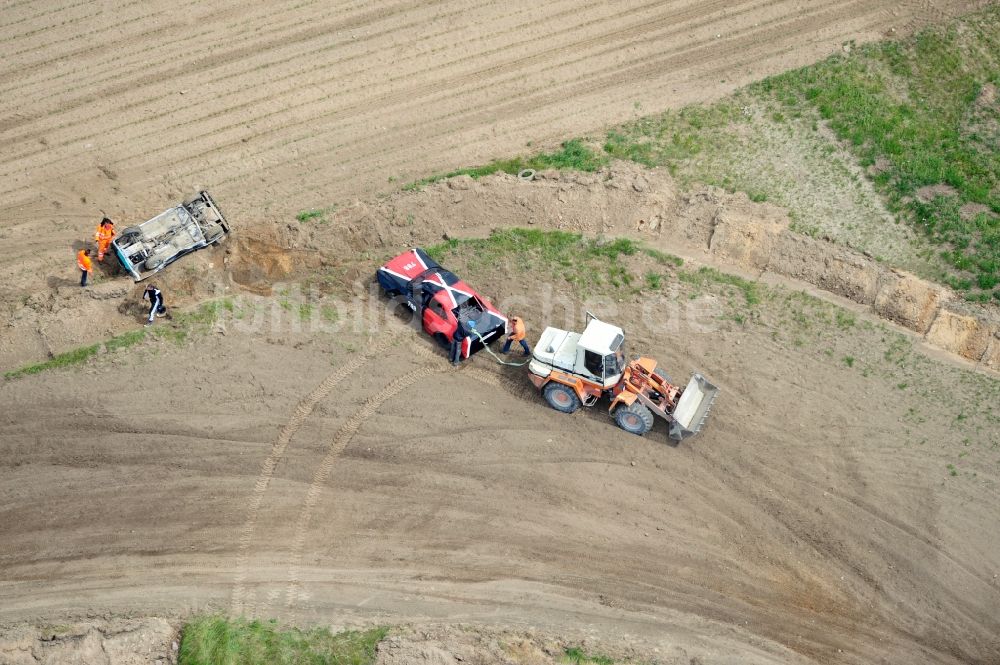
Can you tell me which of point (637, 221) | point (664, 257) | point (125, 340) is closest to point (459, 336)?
point (664, 257)

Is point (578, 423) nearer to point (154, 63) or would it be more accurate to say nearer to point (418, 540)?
point (418, 540)

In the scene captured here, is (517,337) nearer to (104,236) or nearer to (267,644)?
(267,644)

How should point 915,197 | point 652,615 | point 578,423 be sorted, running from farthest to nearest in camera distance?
point 915,197 < point 578,423 < point 652,615

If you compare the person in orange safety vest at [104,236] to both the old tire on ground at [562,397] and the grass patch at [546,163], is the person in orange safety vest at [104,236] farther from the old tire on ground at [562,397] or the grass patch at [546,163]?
the old tire on ground at [562,397]

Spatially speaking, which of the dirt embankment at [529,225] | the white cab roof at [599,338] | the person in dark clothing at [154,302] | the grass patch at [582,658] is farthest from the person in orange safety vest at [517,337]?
the person in dark clothing at [154,302]

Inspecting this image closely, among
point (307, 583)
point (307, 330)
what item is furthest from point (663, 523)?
point (307, 330)

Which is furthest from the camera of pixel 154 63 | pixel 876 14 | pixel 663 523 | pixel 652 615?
pixel 876 14

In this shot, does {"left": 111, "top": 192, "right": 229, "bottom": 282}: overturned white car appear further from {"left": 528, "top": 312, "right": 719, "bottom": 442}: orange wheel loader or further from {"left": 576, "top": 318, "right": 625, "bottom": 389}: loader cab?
{"left": 576, "top": 318, "right": 625, "bottom": 389}: loader cab
